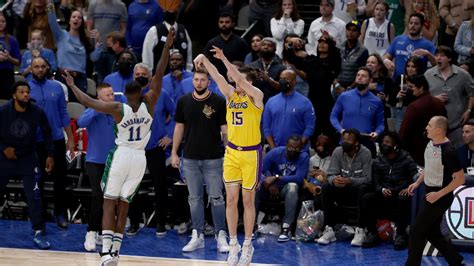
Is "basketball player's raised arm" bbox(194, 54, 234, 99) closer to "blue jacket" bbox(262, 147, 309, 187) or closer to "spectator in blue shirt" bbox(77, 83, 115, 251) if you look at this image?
"spectator in blue shirt" bbox(77, 83, 115, 251)

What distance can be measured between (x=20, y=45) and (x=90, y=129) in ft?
16.0

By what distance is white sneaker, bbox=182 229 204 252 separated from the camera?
12352mm

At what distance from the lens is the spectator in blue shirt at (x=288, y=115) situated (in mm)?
13469

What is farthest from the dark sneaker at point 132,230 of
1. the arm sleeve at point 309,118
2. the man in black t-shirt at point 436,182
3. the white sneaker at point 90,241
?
the man in black t-shirt at point 436,182

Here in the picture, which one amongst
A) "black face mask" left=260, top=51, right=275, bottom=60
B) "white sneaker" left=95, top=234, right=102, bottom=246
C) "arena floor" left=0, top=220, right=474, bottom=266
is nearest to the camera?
"arena floor" left=0, top=220, right=474, bottom=266

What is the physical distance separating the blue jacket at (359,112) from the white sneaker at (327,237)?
1.39 metres

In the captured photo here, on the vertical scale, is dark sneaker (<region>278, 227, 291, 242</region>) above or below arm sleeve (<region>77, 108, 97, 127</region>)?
below

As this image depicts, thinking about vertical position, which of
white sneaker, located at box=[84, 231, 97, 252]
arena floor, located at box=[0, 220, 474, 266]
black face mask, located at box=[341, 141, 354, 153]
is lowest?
arena floor, located at box=[0, 220, 474, 266]

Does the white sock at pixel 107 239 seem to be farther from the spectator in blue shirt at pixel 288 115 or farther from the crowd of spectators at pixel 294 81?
the spectator in blue shirt at pixel 288 115

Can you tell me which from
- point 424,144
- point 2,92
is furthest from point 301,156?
point 2,92

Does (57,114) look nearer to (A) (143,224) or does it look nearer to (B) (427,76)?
(A) (143,224)

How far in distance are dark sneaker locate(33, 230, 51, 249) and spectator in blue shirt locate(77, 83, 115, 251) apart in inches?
19.4

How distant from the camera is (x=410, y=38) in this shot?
48.5 ft

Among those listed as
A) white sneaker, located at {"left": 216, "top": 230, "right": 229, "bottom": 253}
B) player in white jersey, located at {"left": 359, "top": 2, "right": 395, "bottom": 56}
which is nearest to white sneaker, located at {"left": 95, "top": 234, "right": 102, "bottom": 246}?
white sneaker, located at {"left": 216, "top": 230, "right": 229, "bottom": 253}
